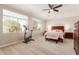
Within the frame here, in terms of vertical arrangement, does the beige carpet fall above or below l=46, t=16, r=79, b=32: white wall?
below

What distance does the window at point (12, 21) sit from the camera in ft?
12.5

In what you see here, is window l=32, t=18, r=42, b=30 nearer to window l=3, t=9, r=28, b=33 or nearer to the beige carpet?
window l=3, t=9, r=28, b=33

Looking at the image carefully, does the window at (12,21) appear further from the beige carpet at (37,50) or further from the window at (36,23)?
the beige carpet at (37,50)

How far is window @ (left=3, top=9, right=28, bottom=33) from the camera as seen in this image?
3.82 m

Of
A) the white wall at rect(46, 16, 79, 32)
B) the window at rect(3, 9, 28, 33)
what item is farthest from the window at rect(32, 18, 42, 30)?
the white wall at rect(46, 16, 79, 32)

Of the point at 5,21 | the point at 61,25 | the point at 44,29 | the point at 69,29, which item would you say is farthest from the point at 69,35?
the point at 5,21

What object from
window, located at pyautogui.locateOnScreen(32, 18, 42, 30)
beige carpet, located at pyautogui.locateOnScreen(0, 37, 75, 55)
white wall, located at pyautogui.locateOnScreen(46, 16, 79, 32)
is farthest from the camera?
window, located at pyautogui.locateOnScreen(32, 18, 42, 30)

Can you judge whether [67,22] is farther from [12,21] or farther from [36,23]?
[12,21]

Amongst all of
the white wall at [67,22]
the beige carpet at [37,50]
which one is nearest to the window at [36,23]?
the white wall at [67,22]

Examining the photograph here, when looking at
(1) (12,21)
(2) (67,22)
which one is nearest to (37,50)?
(1) (12,21)

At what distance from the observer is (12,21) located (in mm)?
4254

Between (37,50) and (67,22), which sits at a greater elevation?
(67,22)

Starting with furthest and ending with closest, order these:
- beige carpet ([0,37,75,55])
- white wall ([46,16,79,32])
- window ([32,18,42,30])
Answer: window ([32,18,42,30]), white wall ([46,16,79,32]), beige carpet ([0,37,75,55])

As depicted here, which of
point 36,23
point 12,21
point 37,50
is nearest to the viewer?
point 37,50
